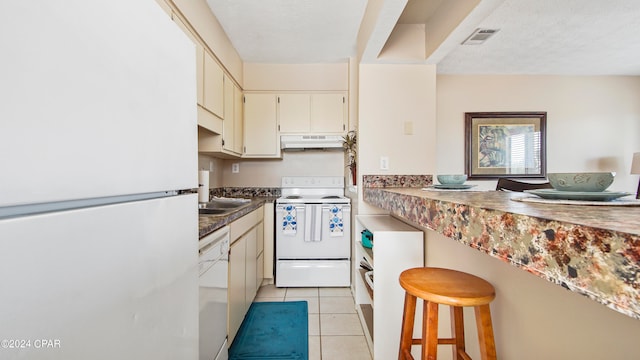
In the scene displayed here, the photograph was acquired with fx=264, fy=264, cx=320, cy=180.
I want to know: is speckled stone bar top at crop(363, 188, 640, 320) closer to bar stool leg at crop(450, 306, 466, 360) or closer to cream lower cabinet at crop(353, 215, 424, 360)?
bar stool leg at crop(450, 306, 466, 360)

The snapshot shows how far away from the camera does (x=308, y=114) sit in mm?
3084

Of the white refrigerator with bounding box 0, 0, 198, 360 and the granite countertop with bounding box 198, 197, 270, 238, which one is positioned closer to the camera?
the white refrigerator with bounding box 0, 0, 198, 360

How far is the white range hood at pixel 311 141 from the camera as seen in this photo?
9.95 feet

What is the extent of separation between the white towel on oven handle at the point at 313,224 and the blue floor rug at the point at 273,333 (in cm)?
63

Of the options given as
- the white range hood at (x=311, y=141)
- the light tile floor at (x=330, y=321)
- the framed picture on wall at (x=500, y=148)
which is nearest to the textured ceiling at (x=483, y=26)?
the framed picture on wall at (x=500, y=148)

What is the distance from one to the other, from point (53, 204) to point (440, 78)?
12.0ft

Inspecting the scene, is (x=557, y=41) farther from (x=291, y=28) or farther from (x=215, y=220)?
(x=215, y=220)

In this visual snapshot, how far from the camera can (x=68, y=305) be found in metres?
0.41

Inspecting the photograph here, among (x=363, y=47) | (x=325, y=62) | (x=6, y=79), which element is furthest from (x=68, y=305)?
(x=325, y=62)

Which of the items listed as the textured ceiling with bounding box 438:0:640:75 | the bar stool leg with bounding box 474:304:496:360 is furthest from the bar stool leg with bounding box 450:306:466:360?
the textured ceiling with bounding box 438:0:640:75

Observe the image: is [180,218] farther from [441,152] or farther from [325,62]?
[441,152]

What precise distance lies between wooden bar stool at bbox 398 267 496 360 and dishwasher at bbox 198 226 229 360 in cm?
86

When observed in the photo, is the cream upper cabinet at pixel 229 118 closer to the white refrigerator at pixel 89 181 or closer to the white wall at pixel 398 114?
the white wall at pixel 398 114

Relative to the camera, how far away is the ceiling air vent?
2234mm
